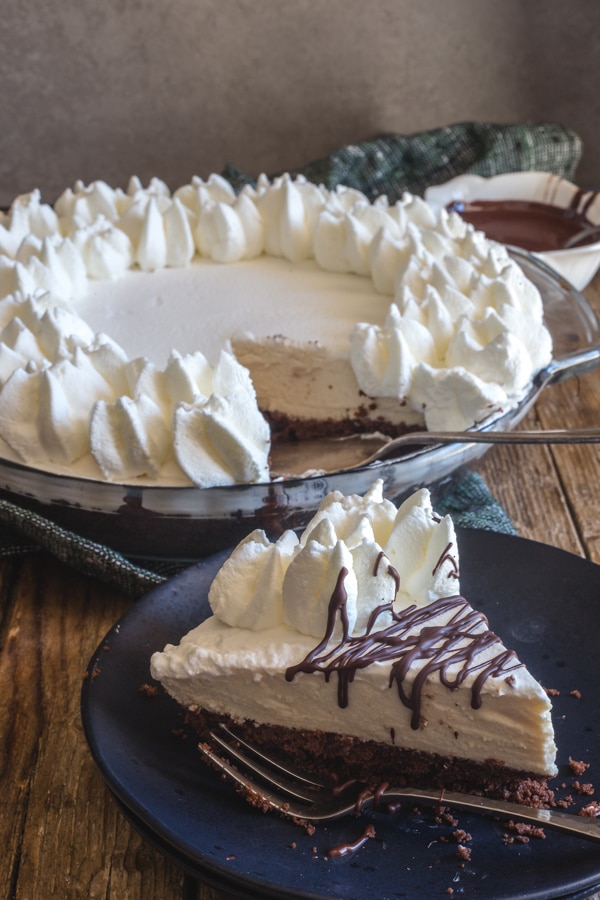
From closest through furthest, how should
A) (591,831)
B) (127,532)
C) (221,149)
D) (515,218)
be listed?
(591,831)
(127,532)
(515,218)
(221,149)

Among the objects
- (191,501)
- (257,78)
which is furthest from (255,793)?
(257,78)

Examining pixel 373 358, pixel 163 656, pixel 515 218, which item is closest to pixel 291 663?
pixel 163 656

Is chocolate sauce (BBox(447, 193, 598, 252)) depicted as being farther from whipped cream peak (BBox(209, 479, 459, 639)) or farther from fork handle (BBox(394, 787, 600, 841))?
fork handle (BBox(394, 787, 600, 841))

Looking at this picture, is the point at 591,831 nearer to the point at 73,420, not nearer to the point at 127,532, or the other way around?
the point at 127,532

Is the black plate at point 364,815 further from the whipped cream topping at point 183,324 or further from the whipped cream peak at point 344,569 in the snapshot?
the whipped cream topping at point 183,324

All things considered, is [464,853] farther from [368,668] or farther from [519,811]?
[368,668]

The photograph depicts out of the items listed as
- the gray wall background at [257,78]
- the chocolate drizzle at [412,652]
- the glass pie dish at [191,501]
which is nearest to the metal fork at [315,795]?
the chocolate drizzle at [412,652]

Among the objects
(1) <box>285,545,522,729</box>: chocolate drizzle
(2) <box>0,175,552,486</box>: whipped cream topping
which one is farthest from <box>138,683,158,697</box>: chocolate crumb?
(2) <box>0,175,552,486</box>: whipped cream topping
